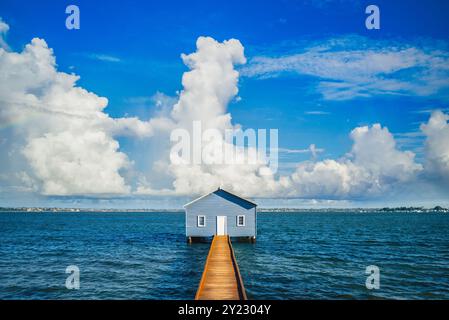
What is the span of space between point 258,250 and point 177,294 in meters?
18.0

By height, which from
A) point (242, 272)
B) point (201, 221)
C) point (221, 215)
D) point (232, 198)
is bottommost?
point (242, 272)

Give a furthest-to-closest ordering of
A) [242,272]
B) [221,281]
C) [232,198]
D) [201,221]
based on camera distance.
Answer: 1. [201,221]
2. [232,198]
3. [242,272]
4. [221,281]

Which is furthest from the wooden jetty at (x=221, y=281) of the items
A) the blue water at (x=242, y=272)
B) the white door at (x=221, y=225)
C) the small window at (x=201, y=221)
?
the small window at (x=201, y=221)

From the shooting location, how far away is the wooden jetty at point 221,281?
17.0 meters

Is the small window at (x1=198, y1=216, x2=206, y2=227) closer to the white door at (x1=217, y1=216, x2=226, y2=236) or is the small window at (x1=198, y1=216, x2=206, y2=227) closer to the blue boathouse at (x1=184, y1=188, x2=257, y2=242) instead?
the blue boathouse at (x1=184, y1=188, x2=257, y2=242)

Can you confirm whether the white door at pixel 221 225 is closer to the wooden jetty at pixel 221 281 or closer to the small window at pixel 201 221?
the small window at pixel 201 221

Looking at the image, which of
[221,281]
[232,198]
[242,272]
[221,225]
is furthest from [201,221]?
[221,281]

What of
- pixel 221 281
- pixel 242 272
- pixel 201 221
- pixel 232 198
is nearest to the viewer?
pixel 221 281

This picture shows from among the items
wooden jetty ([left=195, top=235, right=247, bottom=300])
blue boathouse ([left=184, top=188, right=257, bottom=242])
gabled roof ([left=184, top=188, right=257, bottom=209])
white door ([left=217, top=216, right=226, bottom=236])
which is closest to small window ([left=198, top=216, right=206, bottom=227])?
blue boathouse ([left=184, top=188, right=257, bottom=242])

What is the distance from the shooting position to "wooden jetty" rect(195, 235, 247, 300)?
1703 centimetres

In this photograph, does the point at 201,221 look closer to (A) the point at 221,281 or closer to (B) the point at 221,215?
(B) the point at 221,215

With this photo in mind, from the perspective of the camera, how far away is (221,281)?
1969cm

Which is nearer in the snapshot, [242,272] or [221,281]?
[221,281]
